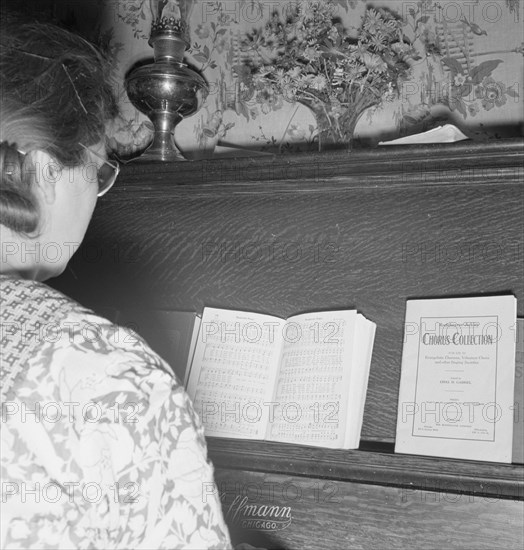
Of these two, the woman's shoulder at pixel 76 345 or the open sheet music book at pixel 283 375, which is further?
the open sheet music book at pixel 283 375

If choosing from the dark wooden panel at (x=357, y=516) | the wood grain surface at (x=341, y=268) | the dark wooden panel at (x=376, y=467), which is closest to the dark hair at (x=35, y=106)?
the wood grain surface at (x=341, y=268)

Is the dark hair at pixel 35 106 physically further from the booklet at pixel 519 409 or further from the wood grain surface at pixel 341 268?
the booklet at pixel 519 409

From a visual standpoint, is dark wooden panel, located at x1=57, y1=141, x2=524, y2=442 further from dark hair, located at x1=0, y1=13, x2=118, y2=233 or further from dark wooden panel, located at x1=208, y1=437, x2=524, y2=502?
dark hair, located at x1=0, y1=13, x2=118, y2=233

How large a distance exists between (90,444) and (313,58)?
3.83ft

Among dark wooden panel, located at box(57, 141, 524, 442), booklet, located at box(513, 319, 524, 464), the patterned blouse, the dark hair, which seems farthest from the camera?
dark wooden panel, located at box(57, 141, 524, 442)

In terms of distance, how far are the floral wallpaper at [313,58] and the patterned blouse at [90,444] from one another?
956mm

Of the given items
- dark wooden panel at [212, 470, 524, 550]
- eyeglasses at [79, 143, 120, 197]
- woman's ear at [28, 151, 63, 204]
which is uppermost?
eyeglasses at [79, 143, 120, 197]

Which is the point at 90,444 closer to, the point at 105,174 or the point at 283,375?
the point at 105,174

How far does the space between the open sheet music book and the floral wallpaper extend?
44 cm

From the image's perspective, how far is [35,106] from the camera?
0.80 m

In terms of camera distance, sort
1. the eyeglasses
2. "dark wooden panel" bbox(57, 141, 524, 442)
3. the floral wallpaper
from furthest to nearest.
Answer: the floral wallpaper < "dark wooden panel" bbox(57, 141, 524, 442) < the eyeglasses

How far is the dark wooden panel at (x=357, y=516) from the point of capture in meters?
1.18

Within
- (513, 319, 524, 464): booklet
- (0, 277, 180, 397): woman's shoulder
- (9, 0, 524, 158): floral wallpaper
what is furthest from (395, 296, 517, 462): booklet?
(0, 277, 180, 397): woman's shoulder

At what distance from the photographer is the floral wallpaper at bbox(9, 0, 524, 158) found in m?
1.63
